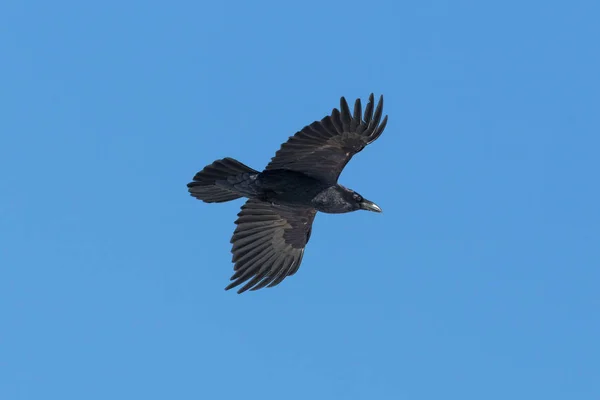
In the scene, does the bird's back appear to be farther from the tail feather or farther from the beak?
the beak

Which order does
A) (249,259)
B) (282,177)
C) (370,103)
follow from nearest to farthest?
(370,103) → (282,177) → (249,259)

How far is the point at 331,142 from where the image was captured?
709 inches

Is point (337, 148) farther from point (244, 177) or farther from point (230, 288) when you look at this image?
point (230, 288)

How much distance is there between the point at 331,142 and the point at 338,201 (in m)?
1.23

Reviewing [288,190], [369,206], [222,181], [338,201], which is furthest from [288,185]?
[369,206]

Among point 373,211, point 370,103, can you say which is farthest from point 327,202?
point 370,103

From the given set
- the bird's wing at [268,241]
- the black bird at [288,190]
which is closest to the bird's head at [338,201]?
the black bird at [288,190]

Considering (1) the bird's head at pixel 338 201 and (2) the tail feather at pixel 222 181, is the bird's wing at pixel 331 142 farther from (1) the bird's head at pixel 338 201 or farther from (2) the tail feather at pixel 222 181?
(2) the tail feather at pixel 222 181

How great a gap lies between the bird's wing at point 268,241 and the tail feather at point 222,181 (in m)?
0.68

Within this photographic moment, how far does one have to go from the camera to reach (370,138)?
17.8 m

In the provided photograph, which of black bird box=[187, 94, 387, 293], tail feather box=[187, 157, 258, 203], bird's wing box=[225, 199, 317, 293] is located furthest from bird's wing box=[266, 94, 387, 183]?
bird's wing box=[225, 199, 317, 293]

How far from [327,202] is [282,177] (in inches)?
36.5

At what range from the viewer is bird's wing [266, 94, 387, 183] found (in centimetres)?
1744

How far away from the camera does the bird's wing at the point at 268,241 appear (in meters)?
19.6
